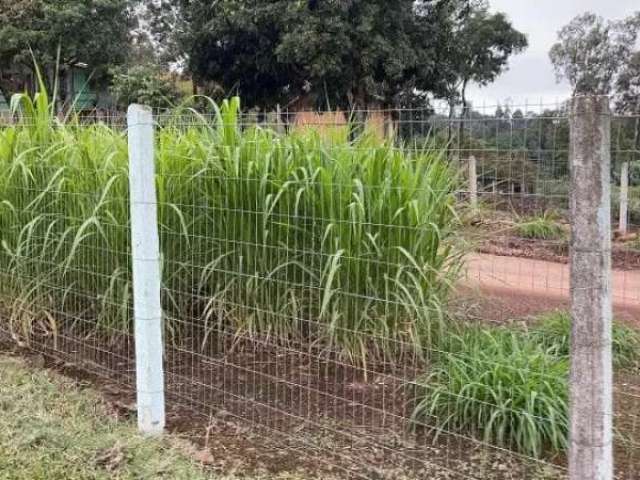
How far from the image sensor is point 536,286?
20.9 feet

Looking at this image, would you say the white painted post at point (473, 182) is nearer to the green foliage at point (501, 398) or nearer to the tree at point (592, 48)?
the green foliage at point (501, 398)

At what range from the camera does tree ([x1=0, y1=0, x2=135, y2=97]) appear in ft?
67.8

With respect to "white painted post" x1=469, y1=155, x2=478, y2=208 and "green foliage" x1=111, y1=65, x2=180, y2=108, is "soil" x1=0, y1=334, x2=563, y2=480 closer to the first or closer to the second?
"white painted post" x1=469, y1=155, x2=478, y2=208

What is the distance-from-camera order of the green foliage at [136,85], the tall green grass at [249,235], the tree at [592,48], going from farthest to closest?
the tree at [592,48], the green foliage at [136,85], the tall green grass at [249,235]

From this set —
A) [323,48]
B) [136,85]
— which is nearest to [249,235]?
[323,48]

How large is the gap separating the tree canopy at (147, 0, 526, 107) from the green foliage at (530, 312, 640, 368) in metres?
12.2

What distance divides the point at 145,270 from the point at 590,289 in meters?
1.84

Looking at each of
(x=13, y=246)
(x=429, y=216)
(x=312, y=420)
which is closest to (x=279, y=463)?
(x=312, y=420)

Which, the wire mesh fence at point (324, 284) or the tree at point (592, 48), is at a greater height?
the tree at point (592, 48)

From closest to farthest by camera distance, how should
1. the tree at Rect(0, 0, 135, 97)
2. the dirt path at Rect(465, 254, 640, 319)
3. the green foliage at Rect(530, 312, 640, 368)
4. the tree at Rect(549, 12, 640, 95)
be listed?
the green foliage at Rect(530, 312, 640, 368) < the dirt path at Rect(465, 254, 640, 319) < the tree at Rect(0, 0, 135, 97) < the tree at Rect(549, 12, 640, 95)

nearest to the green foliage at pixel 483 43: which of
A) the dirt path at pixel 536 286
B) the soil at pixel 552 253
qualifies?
the soil at pixel 552 253

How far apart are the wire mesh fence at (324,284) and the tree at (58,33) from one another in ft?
58.9

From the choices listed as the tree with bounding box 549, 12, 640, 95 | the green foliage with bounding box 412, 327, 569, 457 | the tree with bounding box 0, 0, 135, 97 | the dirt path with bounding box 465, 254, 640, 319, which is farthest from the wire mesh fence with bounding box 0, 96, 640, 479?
the tree with bounding box 549, 12, 640, 95

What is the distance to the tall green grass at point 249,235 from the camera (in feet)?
10.4
